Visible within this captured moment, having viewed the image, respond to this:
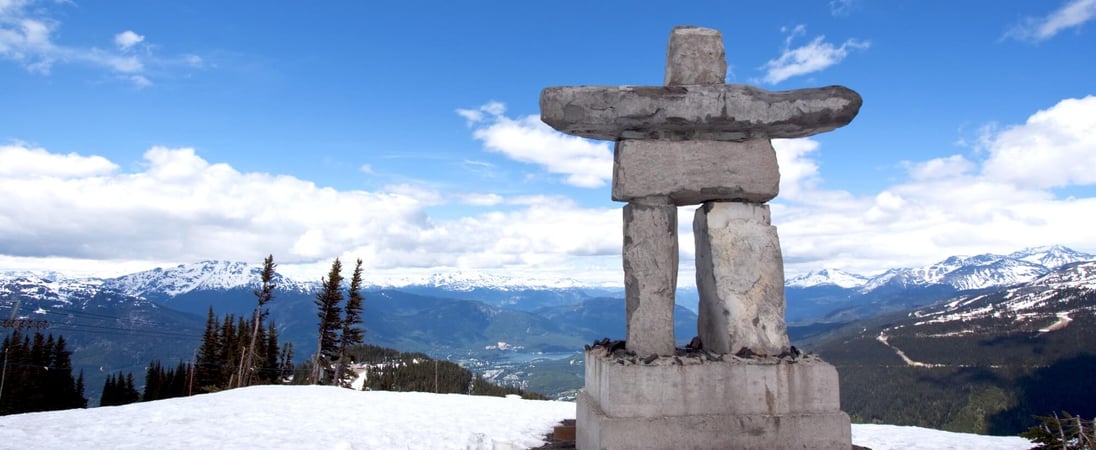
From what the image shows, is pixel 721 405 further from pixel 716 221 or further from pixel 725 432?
pixel 716 221

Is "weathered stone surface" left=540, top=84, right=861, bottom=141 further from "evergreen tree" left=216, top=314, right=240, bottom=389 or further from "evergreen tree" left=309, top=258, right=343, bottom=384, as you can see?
"evergreen tree" left=216, top=314, right=240, bottom=389

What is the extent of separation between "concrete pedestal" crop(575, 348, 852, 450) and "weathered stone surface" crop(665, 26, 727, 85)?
3.77 metres

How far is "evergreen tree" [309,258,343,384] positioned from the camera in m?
36.6

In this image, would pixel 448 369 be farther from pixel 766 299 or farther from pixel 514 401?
pixel 766 299

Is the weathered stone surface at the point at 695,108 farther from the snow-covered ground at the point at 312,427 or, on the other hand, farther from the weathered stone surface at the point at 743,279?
the snow-covered ground at the point at 312,427

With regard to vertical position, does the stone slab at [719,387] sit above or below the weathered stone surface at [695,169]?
below

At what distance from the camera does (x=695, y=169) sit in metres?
8.02

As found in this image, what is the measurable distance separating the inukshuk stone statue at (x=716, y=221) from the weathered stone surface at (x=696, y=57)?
9 centimetres

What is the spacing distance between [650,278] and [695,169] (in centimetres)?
154

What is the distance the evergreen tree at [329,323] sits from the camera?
36.6 m

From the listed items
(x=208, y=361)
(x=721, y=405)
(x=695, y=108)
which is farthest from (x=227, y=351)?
(x=695, y=108)

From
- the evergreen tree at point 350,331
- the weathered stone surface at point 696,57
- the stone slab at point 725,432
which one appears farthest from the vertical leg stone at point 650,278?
the evergreen tree at point 350,331

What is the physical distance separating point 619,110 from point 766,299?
3.09 metres

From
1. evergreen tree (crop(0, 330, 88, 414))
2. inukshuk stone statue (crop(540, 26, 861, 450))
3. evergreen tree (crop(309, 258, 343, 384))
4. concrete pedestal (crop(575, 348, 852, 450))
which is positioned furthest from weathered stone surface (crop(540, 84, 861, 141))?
evergreen tree (crop(0, 330, 88, 414))
